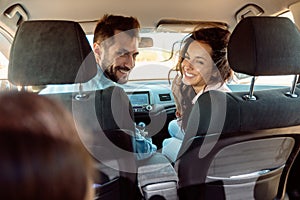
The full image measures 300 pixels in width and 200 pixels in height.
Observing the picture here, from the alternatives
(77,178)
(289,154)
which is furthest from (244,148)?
(77,178)

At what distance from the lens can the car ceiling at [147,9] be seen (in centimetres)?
249

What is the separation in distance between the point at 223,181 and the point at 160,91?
1.68 metres

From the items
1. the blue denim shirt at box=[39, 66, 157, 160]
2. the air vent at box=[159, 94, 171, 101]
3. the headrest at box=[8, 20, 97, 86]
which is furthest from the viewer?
the air vent at box=[159, 94, 171, 101]

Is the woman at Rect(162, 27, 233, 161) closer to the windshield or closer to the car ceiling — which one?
the car ceiling

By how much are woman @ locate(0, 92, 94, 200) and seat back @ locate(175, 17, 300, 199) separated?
3.73 ft

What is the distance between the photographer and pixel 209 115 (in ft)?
5.32

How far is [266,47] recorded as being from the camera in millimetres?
1599

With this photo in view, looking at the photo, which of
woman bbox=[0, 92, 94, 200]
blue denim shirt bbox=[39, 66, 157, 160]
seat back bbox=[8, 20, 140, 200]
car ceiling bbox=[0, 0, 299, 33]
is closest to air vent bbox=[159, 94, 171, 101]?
car ceiling bbox=[0, 0, 299, 33]

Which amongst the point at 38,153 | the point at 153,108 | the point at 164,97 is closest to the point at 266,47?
the point at 38,153

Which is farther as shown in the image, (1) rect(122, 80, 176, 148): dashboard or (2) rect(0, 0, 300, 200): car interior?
(1) rect(122, 80, 176, 148): dashboard

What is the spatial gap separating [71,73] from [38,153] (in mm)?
1079

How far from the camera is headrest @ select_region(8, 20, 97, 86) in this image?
4.97ft

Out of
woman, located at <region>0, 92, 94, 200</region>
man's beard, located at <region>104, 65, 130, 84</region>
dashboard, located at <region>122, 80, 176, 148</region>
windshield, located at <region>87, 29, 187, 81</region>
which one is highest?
woman, located at <region>0, 92, 94, 200</region>

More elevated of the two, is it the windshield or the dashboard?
the windshield
